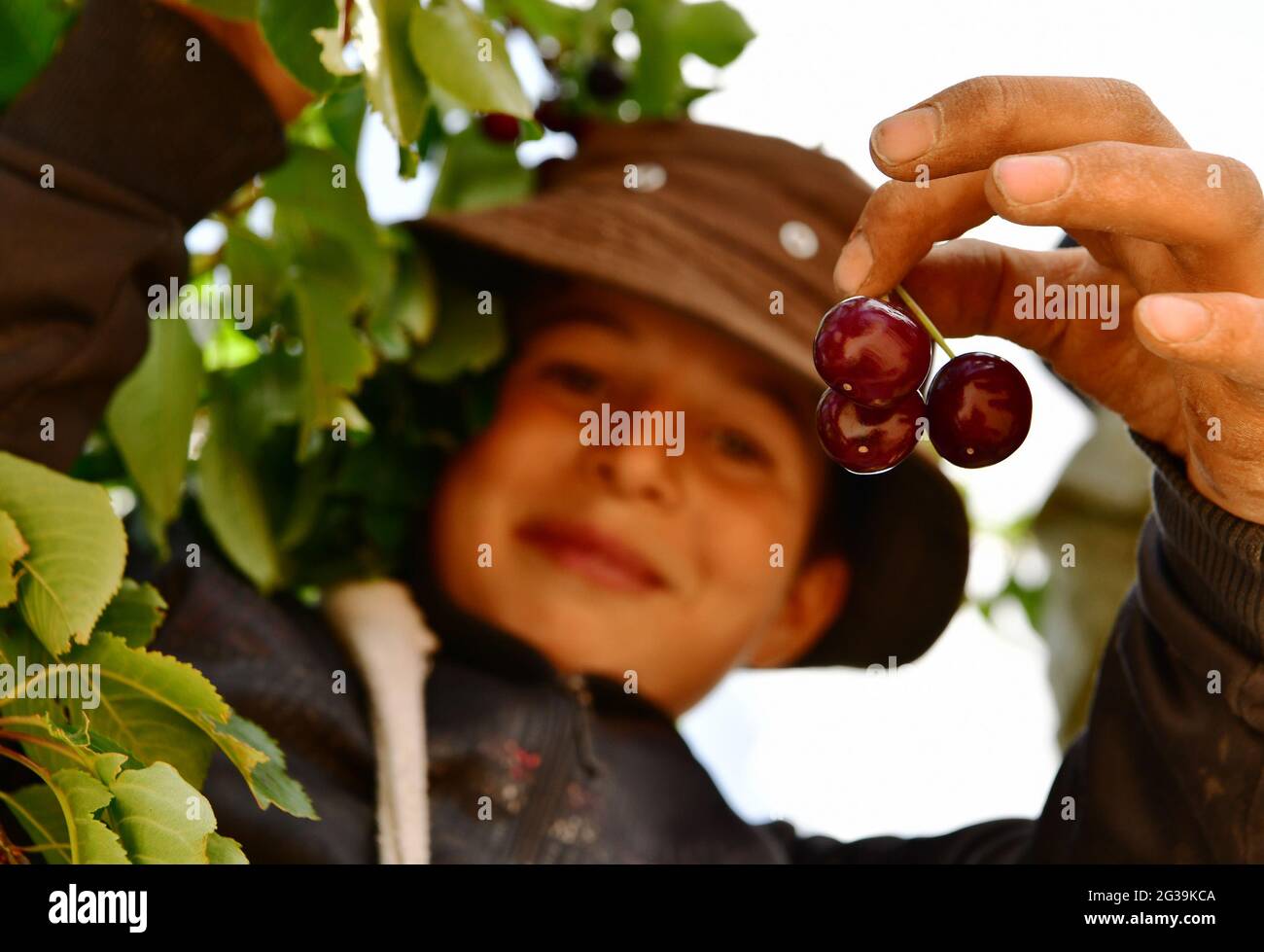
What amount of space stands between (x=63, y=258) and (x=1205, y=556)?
2.88ft

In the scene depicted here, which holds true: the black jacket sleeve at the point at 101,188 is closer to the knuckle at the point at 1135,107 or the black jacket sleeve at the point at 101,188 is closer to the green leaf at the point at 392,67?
the green leaf at the point at 392,67

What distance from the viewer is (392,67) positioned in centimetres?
78

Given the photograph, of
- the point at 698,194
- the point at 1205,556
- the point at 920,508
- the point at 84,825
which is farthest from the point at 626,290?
the point at 84,825

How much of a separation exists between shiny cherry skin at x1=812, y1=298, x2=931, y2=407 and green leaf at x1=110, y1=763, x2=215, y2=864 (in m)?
0.40

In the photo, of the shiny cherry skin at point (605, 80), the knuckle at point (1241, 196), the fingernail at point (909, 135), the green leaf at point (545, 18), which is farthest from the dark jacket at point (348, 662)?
the shiny cherry skin at point (605, 80)

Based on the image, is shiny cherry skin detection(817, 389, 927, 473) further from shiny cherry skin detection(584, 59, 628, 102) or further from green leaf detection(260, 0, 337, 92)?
shiny cherry skin detection(584, 59, 628, 102)

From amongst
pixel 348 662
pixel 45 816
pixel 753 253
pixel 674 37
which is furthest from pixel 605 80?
pixel 45 816

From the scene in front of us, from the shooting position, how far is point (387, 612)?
1.30 m

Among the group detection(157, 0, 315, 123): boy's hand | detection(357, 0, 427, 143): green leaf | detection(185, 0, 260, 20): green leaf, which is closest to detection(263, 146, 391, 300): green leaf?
detection(157, 0, 315, 123): boy's hand

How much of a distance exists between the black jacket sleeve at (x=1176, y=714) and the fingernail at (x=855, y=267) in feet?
0.90

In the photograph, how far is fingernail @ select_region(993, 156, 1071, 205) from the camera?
649 mm

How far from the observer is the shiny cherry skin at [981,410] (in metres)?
0.76

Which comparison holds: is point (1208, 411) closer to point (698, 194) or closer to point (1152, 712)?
point (1152, 712)

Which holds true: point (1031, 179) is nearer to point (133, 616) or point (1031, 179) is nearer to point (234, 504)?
point (133, 616)
